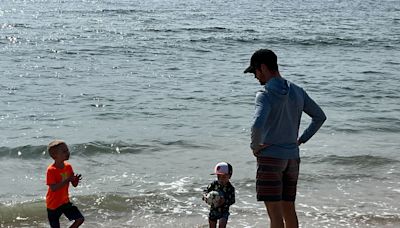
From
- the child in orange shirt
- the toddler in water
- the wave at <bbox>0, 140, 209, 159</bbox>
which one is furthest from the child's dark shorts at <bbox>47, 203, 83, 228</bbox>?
the wave at <bbox>0, 140, 209, 159</bbox>

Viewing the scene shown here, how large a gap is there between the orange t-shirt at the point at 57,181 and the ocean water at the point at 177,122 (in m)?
1.96

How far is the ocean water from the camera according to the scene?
29.8 feet

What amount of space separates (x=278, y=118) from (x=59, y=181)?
6.70 feet

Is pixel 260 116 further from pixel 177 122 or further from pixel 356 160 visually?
pixel 177 122

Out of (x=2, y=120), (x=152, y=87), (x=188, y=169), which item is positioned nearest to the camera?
(x=188, y=169)

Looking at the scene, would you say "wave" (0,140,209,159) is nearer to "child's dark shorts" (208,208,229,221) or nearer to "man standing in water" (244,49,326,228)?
"child's dark shorts" (208,208,229,221)

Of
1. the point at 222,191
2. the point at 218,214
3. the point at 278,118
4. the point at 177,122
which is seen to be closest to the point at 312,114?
the point at 278,118

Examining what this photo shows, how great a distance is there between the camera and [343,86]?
19297 mm

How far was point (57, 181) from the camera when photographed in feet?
20.4

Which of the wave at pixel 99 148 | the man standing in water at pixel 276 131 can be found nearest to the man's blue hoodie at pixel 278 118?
the man standing in water at pixel 276 131

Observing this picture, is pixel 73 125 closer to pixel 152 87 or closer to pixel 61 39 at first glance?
pixel 152 87

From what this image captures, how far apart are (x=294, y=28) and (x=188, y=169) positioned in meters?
28.2

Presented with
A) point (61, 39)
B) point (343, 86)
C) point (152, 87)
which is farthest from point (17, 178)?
point (61, 39)

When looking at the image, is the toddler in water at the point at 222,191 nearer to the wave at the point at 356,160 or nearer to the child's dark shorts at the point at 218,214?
the child's dark shorts at the point at 218,214
